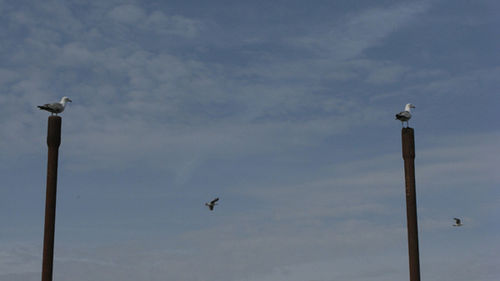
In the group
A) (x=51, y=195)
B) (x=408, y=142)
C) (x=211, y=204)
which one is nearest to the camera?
(x=51, y=195)

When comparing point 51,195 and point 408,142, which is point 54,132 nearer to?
point 51,195

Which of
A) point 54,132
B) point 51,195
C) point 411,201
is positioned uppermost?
point 54,132

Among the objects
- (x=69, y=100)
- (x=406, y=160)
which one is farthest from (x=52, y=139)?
(x=406, y=160)

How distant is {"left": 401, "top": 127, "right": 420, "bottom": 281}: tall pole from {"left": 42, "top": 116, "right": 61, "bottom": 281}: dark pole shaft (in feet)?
56.3

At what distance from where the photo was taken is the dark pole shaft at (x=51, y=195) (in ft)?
105

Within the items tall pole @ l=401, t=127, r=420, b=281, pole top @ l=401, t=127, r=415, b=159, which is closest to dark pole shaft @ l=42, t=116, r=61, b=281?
tall pole @ l=401, t=127, r=420, b=281

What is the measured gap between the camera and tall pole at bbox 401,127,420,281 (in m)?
32.5

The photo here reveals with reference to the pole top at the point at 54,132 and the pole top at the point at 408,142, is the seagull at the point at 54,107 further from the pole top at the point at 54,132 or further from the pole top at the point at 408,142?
the pole top at the point at 408,142

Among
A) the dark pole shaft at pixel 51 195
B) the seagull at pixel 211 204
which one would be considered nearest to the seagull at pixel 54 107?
the dark pole shaft at pixel 51 195

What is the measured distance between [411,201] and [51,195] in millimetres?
17638

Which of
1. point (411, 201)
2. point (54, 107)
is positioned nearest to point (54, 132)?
point (54, 107)

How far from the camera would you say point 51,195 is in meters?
33.2

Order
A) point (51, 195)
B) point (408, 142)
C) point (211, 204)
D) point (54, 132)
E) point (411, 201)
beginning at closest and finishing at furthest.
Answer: point (51, 195) → point (411, 201) → point (54, 132) → point (408, 142) → point (211, 204)

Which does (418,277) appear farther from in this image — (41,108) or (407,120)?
(41,108)
